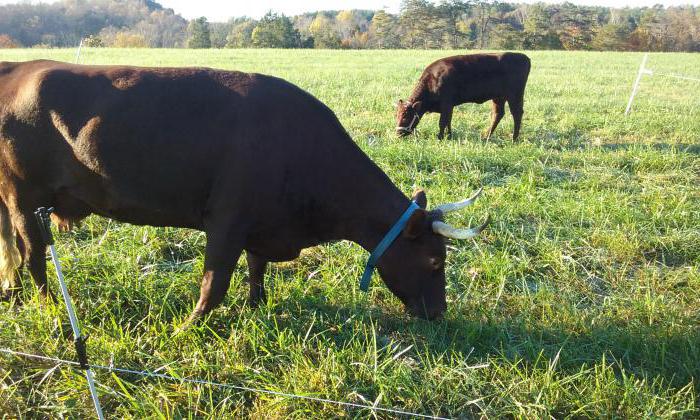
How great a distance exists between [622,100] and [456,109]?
536 cm

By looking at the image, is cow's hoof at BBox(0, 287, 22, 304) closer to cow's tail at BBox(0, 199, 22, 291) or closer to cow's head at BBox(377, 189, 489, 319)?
cow's tail at BBox(0, 199, 22, 291)

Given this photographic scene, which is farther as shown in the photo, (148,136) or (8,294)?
(8,294)

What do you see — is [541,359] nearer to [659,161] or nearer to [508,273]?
[508,273]

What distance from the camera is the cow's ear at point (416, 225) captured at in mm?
3045

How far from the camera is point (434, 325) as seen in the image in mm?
3439

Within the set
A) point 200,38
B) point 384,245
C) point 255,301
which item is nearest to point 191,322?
point 255,301

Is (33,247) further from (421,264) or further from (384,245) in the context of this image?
(421,264)

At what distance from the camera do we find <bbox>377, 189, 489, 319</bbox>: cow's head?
316cm

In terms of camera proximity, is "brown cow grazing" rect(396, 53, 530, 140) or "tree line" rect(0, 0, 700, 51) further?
"tree line" rect(0, 0, 700, 51)

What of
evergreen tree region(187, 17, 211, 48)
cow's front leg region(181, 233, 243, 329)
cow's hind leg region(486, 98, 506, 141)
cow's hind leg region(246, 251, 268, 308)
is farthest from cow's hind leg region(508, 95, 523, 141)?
evergreen tree region(187, 17, 211, 48)

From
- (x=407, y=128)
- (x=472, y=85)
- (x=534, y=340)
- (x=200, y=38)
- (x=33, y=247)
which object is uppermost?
(x=200, y=38)

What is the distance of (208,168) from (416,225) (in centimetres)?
130

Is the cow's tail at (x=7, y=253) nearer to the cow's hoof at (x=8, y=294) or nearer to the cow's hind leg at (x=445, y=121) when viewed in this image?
the cow's hoof at (x=8, y=294)

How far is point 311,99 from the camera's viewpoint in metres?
3.36
